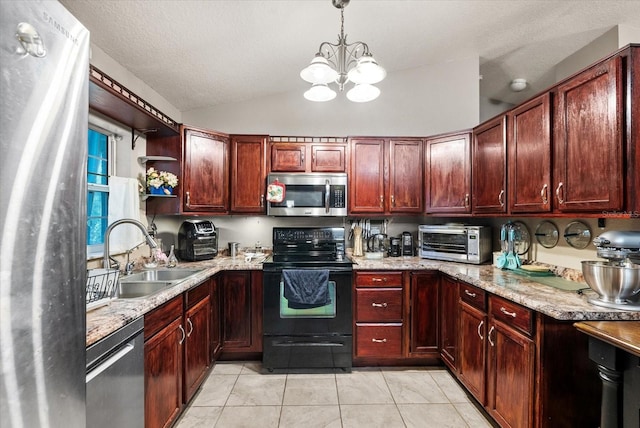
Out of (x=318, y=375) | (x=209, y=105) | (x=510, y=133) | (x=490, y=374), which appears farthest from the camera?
(x=209, y=105)

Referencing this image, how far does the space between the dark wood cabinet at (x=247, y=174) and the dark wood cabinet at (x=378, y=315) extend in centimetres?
128

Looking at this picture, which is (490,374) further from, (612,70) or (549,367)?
(612,70)

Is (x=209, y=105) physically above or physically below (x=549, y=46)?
below

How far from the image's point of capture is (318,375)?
103 inches

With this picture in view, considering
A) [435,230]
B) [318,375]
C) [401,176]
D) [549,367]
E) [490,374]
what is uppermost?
[401,176]

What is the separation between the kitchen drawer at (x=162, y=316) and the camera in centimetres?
156

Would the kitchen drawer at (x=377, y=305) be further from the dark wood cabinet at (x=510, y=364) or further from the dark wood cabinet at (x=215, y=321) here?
the dark wood cabinet at (x=215, y=321)

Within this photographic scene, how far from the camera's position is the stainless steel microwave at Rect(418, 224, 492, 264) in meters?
2.72

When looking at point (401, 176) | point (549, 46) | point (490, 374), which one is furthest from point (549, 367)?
point (549, 46)

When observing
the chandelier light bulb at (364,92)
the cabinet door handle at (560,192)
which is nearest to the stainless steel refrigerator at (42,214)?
the chandelier light bulb at (364,92)

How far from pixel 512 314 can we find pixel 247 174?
251 cm

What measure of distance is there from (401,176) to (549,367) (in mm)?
2021

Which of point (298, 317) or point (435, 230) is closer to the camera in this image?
point (298, 317)

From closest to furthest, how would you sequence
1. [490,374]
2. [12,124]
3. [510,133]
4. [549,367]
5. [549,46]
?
[12,124]
[549,367]
[490,374]
[510,133]
[549,46]
